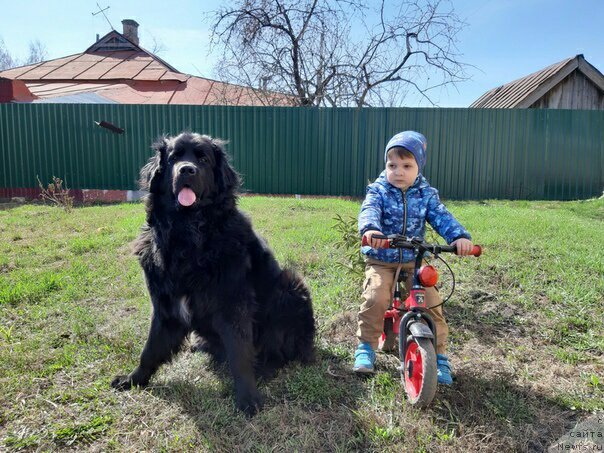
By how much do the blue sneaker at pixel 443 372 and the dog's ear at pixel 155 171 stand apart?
197cm

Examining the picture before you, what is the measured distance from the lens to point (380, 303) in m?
2.57

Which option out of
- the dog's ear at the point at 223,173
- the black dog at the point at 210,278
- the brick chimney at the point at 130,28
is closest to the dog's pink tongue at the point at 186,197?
the black dog at the point at 210,278

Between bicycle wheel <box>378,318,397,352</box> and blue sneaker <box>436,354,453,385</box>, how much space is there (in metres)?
0.42

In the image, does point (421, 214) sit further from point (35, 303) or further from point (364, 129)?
point (364, 129)

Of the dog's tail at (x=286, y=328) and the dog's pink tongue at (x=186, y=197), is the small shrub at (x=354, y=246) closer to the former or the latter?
the dog's tail at (x=286, y=328)

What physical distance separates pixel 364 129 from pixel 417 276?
27.2 ft

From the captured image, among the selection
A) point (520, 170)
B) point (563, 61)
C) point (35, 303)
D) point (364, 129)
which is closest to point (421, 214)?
point (35, 303)

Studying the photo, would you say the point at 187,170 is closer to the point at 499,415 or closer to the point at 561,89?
the point at 499,415

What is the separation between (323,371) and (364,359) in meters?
0.27

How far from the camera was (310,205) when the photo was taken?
318 inches

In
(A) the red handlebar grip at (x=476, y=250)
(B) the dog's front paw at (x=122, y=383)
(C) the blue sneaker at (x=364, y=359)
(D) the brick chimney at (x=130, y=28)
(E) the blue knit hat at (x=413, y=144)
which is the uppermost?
(D) the brick chimney at (x=130, y=28)

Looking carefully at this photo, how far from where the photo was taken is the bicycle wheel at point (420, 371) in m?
2.05

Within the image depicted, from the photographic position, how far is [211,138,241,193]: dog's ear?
259cm

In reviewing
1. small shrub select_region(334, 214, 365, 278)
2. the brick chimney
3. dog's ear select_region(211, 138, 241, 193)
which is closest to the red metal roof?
the brick chimney
